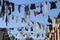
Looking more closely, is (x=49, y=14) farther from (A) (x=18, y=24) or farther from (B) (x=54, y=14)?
(A) (x=18, y=24)

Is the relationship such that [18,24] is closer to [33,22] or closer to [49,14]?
[33,22]

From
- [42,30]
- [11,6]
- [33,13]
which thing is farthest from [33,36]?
[11,6]

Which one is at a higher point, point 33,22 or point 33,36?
point 33,22

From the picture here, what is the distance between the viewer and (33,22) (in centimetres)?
279

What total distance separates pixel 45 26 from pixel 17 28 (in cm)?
44

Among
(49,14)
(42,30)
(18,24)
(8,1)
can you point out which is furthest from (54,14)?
(8,1)

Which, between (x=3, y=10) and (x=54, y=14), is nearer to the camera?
(x=54, y=14)

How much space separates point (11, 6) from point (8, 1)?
9 cm

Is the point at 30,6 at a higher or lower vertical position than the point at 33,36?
higher

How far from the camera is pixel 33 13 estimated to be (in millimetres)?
2814

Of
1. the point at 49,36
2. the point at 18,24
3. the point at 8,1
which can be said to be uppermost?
the point at 8,1

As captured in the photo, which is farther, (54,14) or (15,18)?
(15,18)

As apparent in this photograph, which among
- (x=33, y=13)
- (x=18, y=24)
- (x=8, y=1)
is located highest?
(x=8, y=1)

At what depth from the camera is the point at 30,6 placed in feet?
9.34
